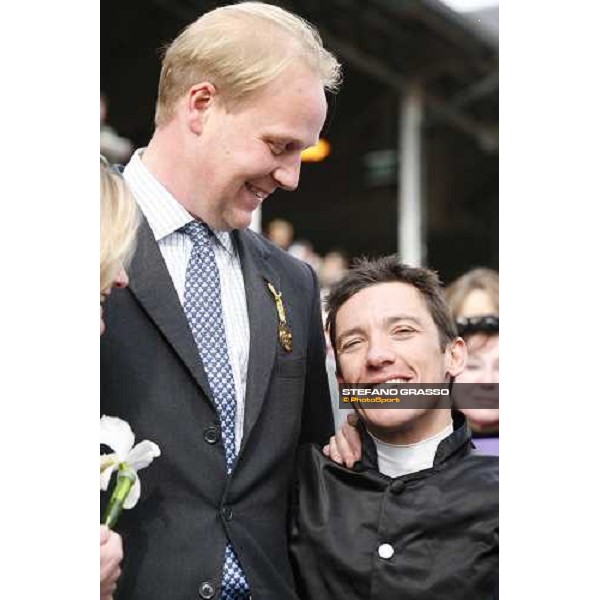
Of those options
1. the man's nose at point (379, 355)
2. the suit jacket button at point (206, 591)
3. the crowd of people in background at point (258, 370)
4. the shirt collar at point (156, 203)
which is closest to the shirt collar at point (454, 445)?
the crowd of people in background at point (258, 370)

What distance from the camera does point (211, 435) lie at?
1.56 metres

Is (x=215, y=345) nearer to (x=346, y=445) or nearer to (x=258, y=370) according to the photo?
(x=258, y=370)

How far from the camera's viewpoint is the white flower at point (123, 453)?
4.91 ft

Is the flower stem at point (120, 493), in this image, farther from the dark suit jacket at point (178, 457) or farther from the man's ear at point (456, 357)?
the man's ear at point (456, 357)

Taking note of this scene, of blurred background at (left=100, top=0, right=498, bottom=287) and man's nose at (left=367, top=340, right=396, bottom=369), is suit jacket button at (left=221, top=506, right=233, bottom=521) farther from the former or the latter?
blurred background at (left=100, top=0, right=498, bottom=287)

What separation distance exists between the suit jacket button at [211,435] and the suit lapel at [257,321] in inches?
1.5

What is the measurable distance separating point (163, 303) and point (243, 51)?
30cm

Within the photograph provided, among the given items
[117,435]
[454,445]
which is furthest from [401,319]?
[117,435]

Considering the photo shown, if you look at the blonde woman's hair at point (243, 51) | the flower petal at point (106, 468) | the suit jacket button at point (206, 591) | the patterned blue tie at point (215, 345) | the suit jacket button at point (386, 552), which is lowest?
the suit jacket button at point (206, 591)
